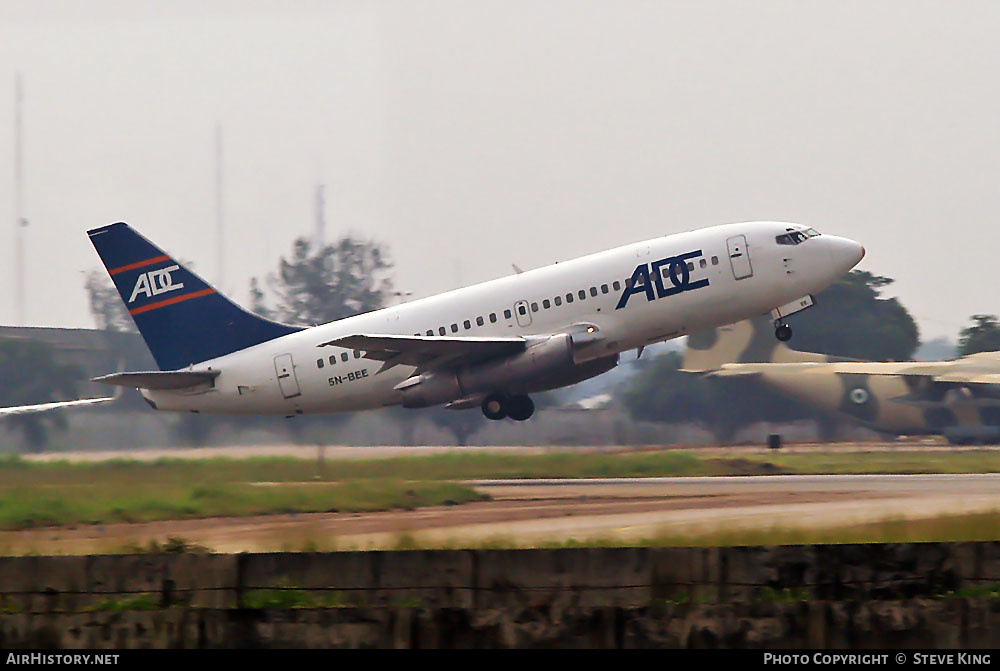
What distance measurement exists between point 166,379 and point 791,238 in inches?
637

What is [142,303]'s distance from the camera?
3697 cm

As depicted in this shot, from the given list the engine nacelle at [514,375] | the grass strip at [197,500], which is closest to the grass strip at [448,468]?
the engine nacelle at [514,375]

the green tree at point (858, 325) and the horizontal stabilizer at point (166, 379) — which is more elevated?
the green tree at point (858, 325)

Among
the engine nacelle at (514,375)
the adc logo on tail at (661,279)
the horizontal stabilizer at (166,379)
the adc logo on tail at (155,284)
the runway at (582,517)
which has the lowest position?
the runway at (582,517)

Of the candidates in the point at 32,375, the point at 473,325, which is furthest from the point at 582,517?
the point at 32,375

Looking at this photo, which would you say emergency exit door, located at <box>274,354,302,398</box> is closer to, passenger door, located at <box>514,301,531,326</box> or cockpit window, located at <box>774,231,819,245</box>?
passenger door, located at <box>514,301,531,326</box>

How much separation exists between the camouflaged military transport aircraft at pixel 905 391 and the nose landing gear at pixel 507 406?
11.8 m

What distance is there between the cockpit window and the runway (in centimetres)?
699

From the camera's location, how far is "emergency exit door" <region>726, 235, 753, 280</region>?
33.9m

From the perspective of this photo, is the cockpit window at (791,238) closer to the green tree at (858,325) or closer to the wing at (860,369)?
the wing at (860,369)

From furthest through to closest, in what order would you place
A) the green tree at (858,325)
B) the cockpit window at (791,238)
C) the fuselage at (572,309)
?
the green tree at (858,325), the cockpit window at (791,238), the fuselage at (572,309)

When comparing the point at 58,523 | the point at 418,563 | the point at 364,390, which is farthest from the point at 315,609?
the point at 364,390

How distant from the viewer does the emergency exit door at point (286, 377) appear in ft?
117

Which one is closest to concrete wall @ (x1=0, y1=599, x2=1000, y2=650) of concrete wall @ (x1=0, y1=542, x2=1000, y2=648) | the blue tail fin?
concrete wall @ (x1=0, y1=542, x2=1000, y2=648)
